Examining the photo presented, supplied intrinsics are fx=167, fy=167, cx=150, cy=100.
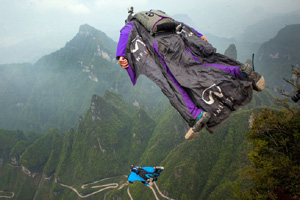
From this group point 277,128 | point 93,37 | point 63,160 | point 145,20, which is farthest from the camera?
point 93,37

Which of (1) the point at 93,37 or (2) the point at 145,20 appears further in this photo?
(1) the point at 93,37

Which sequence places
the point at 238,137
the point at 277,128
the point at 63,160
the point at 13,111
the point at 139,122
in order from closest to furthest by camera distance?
the point at 277,128 → the point at 238,137 → the point at 63,160 → the point at 139,122 → the point at 13,111

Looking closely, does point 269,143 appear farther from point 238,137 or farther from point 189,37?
point 238,137

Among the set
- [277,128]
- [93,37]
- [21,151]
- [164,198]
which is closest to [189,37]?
[277,128]

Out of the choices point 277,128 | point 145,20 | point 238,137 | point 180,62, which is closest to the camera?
point 180,62

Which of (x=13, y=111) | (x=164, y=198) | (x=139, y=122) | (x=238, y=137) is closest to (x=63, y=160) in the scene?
(x=139, y=122)

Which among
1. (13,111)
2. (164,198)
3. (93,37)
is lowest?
(13,111)

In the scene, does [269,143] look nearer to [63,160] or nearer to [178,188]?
[178,188]

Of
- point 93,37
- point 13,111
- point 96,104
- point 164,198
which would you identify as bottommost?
point 13,111

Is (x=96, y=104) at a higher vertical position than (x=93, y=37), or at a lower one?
lower
